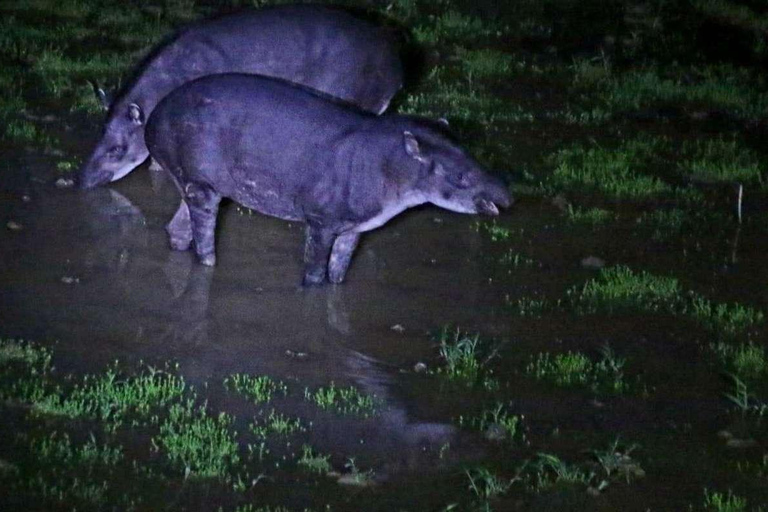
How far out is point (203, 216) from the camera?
37.7ft

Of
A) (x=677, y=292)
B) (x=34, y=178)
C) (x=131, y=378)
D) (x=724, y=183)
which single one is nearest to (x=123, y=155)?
(x=34, y=178)

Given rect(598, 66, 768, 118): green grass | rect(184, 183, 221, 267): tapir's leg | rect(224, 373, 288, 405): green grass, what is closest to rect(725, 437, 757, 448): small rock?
rect(224, 373, 288, 405): green grass

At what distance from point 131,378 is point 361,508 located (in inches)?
79.9

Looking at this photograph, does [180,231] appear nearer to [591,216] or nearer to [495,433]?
[591,216]

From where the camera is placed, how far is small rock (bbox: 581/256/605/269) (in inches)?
484

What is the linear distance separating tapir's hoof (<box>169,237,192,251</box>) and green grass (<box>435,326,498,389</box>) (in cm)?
237

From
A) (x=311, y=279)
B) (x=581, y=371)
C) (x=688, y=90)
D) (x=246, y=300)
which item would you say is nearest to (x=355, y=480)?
(x=581, y=371)

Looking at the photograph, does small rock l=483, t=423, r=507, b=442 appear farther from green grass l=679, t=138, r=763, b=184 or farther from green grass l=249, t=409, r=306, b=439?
green grass l=679, t=138, r=763, b=184

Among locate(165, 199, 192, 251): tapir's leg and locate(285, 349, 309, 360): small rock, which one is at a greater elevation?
locate(285, 349, 309, 360): small rock

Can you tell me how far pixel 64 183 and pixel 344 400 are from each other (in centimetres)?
463

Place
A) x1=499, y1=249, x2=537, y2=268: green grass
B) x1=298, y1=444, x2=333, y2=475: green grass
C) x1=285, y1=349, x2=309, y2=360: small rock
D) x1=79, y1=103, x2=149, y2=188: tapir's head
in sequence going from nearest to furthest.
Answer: x1=298, y1=444, x2=333, y2=475: green grass
x1=285, y1=349, x2=309, y2=360: small rock
x1=499, y1=249, x2=537, y2=268: green grass
x1=79, y1=103, x2=149, y2=188: tapir's head

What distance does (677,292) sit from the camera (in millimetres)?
11719

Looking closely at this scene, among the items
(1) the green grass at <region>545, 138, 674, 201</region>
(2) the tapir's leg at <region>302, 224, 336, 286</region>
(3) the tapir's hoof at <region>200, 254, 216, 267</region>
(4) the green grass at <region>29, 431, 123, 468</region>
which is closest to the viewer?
(4) the green grass at <region>29, 431, 123, 468</region>

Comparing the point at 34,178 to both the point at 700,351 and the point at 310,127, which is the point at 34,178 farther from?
the point at 700,351
